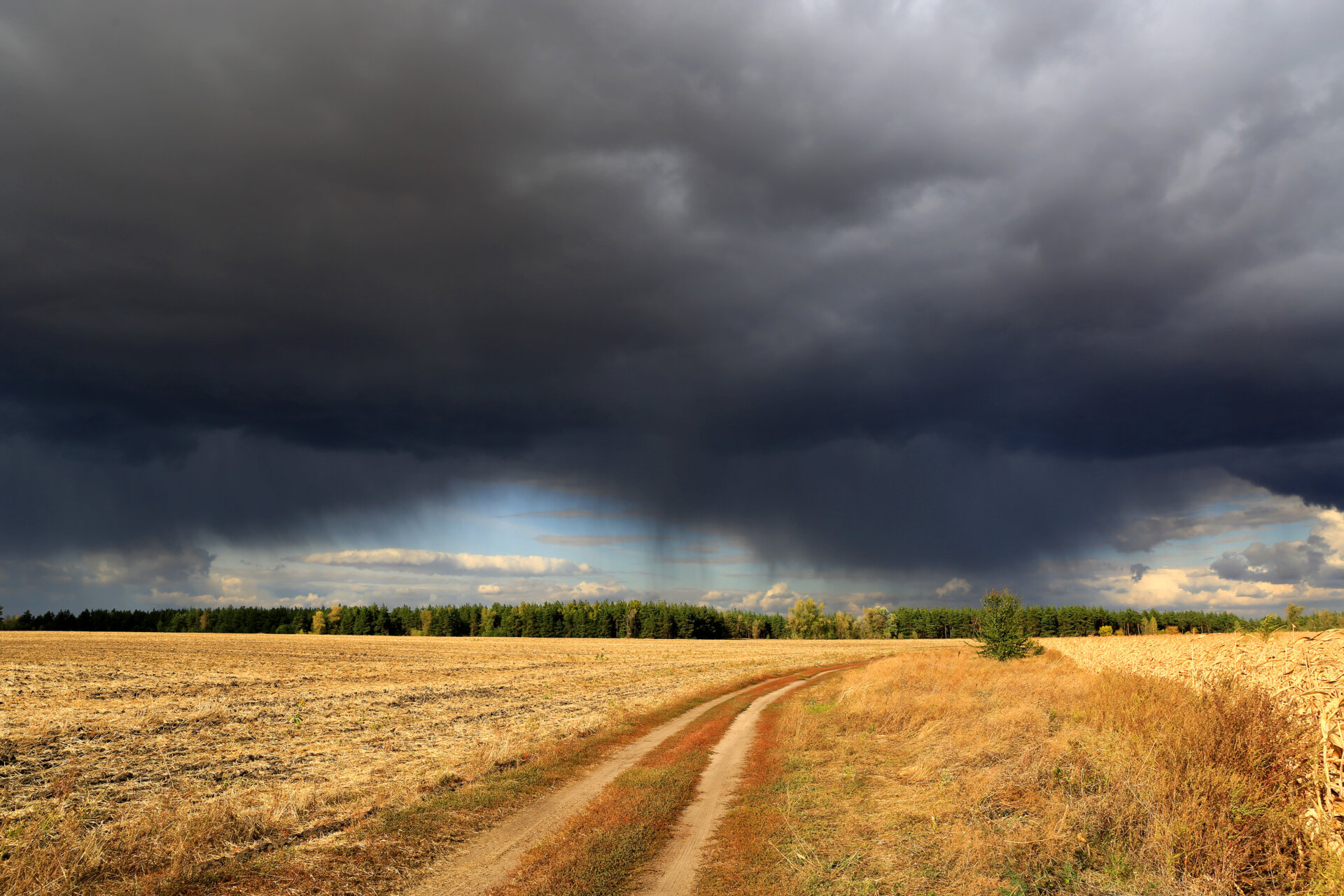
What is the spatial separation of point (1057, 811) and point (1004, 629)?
1496 inches

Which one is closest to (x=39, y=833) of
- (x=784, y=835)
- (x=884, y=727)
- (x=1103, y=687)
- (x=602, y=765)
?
(x=602, y=765)

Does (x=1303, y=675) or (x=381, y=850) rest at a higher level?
(x=1303, y=675)

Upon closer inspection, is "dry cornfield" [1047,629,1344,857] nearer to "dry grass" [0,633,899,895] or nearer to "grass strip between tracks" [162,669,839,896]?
"grass strip between tracks" [162,669,839,896]

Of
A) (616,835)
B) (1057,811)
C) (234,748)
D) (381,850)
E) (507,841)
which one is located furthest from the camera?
(234,748)

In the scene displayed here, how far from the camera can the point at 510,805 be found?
583 inches

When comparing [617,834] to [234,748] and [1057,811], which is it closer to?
[1057,811]

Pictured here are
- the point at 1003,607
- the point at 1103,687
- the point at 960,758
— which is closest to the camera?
the point at 960,758

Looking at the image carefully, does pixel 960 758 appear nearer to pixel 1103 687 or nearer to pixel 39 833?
pixel 1103 687

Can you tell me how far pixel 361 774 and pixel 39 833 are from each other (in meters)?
7.04

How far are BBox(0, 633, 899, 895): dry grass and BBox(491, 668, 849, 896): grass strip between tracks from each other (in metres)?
4.03

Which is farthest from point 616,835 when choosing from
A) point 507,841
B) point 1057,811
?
point 1057,811

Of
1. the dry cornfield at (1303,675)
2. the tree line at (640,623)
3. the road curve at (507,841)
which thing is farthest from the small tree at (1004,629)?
the tree line at (640,623)

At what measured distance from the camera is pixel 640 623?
175 metres

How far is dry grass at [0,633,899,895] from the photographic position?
11734 mm
